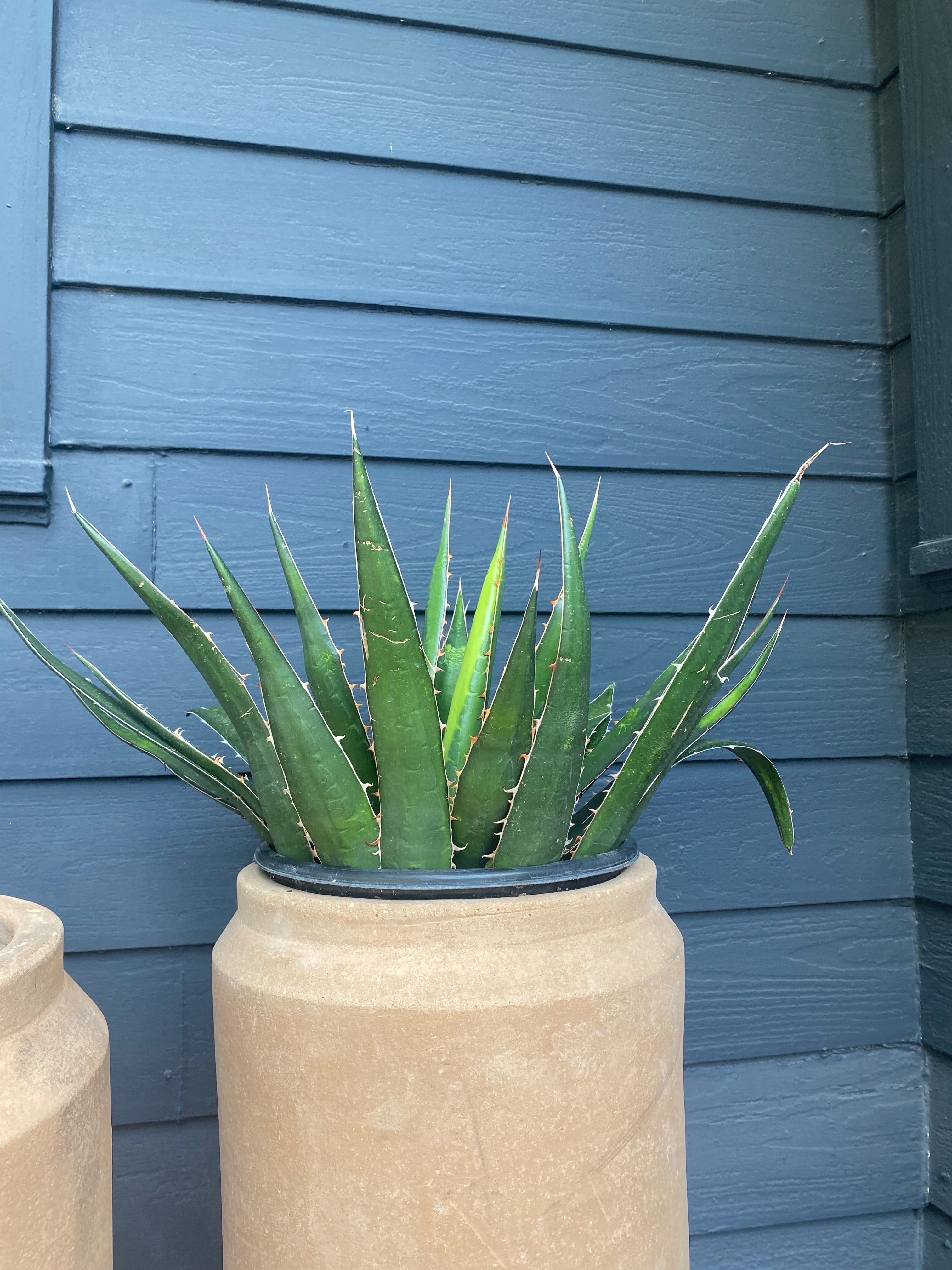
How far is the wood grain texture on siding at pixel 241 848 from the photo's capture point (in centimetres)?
97

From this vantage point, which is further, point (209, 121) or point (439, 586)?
point (209, 121)

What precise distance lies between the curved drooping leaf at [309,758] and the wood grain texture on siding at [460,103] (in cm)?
68

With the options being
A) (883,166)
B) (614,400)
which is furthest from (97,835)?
(883,166)

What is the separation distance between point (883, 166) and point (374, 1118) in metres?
1.30

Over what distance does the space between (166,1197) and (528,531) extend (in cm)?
83

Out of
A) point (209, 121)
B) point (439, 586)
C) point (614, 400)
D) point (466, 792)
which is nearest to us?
point (466, 792)

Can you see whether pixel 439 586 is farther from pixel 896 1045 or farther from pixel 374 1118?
pixel 896 1045

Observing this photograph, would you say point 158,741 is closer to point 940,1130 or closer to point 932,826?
point 932,826

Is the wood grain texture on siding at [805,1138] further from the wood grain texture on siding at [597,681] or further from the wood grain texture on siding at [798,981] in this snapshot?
the wood grain texture on siding at [597,681]

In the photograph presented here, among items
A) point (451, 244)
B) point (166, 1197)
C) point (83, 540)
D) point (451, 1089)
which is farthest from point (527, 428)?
point (166, 1197)

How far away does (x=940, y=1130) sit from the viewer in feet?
3.77

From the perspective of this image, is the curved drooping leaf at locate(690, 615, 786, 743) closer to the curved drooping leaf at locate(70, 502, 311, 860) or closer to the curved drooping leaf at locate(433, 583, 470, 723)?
the curved drooping leaf at locate(433, 583, 470, 723)

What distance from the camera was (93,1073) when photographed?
55 cm

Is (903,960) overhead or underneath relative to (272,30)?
underneath
